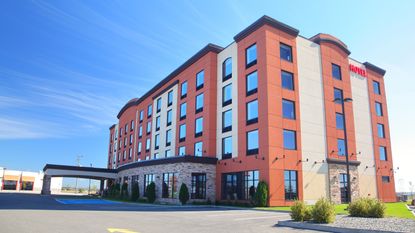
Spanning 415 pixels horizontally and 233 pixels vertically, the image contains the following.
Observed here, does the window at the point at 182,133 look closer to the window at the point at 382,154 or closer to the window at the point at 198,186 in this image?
the window at the point at 198,186

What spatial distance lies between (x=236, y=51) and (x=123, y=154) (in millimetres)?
41528

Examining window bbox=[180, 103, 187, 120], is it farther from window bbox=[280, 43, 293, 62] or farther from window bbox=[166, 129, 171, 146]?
window bbox=[280, 43, 293, 62]

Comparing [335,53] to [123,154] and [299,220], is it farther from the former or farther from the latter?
[123,154]

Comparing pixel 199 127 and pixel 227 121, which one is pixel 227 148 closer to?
pixel 227 121

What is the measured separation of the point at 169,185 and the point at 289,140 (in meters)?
A: 13.2

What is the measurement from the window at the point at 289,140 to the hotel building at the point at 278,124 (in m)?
0.09

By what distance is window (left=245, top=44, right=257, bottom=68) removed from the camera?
104 ft

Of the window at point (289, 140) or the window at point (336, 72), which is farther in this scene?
the window at point (336, 72)

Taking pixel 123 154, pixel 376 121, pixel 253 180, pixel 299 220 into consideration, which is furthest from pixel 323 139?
pixel 123 154

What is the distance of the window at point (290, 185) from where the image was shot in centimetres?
2827

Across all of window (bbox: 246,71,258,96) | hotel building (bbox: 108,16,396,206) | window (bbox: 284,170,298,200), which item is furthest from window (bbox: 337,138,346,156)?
window (bbox: 246,71,258,96)

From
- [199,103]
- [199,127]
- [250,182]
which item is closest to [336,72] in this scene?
[199,103]

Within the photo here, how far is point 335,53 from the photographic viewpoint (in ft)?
119

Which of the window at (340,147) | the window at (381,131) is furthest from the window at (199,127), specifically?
the window at (381,131)
